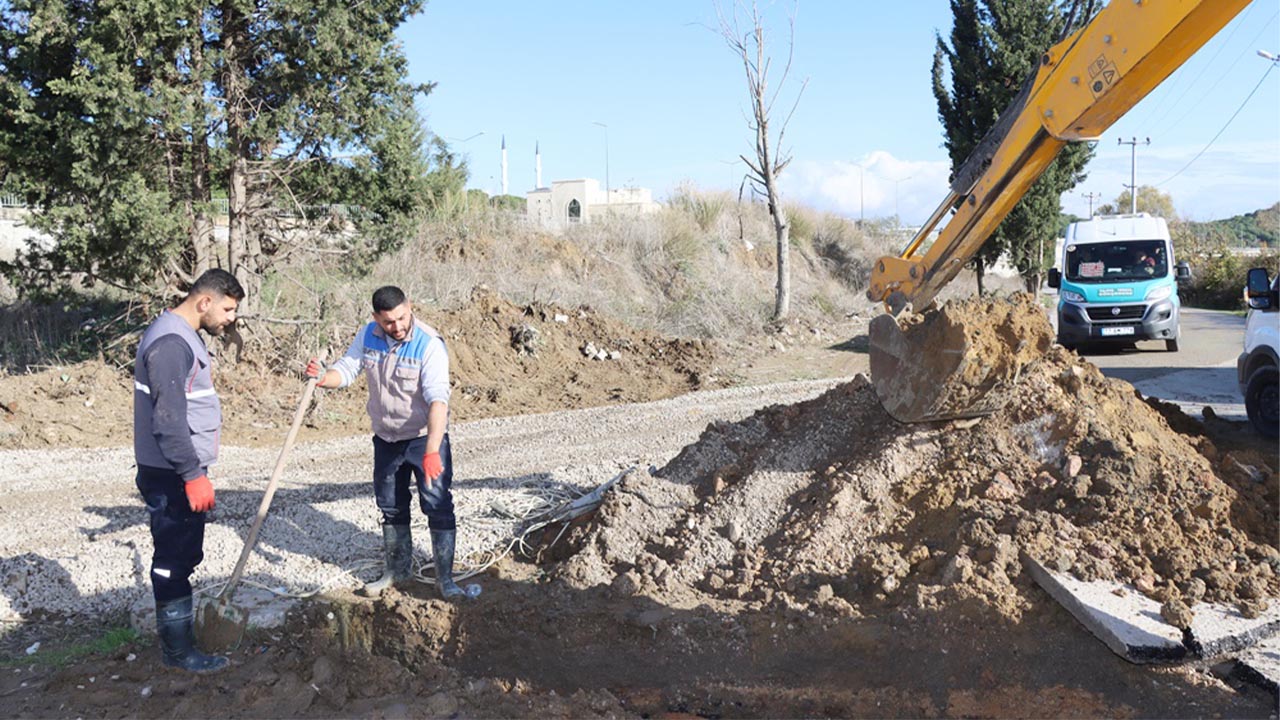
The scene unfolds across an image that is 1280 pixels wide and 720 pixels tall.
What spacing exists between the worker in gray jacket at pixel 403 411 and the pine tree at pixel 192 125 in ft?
22.5

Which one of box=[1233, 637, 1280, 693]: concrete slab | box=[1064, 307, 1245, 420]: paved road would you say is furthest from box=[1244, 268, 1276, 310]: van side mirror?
box=[1233, 637, 1280, 693]: concrete slab

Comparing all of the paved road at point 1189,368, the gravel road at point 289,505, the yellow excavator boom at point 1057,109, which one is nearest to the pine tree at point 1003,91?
the paved road at point 1189,368

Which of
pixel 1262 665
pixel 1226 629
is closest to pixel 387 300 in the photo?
pixel 1226 629

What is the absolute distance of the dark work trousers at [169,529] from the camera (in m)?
4.75

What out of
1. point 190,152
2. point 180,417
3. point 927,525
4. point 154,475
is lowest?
point 927,525

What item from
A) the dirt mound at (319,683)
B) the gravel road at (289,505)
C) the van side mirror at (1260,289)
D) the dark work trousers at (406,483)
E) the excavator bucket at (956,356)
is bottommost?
the dirt mound at (319,683)

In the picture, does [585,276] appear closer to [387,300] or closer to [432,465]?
[387,300]

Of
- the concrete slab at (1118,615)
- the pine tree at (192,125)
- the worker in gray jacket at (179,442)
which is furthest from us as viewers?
the pine tree at (192,125)

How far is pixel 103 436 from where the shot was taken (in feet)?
35.8

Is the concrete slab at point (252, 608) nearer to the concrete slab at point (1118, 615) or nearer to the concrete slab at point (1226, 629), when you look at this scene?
the concrete slab at point (1118, 615)

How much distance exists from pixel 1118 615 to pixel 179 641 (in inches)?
181

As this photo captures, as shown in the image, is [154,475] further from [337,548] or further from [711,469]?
[711,469]

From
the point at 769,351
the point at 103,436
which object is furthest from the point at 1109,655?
the point at 769,351

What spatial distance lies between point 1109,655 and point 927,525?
1272 mm
